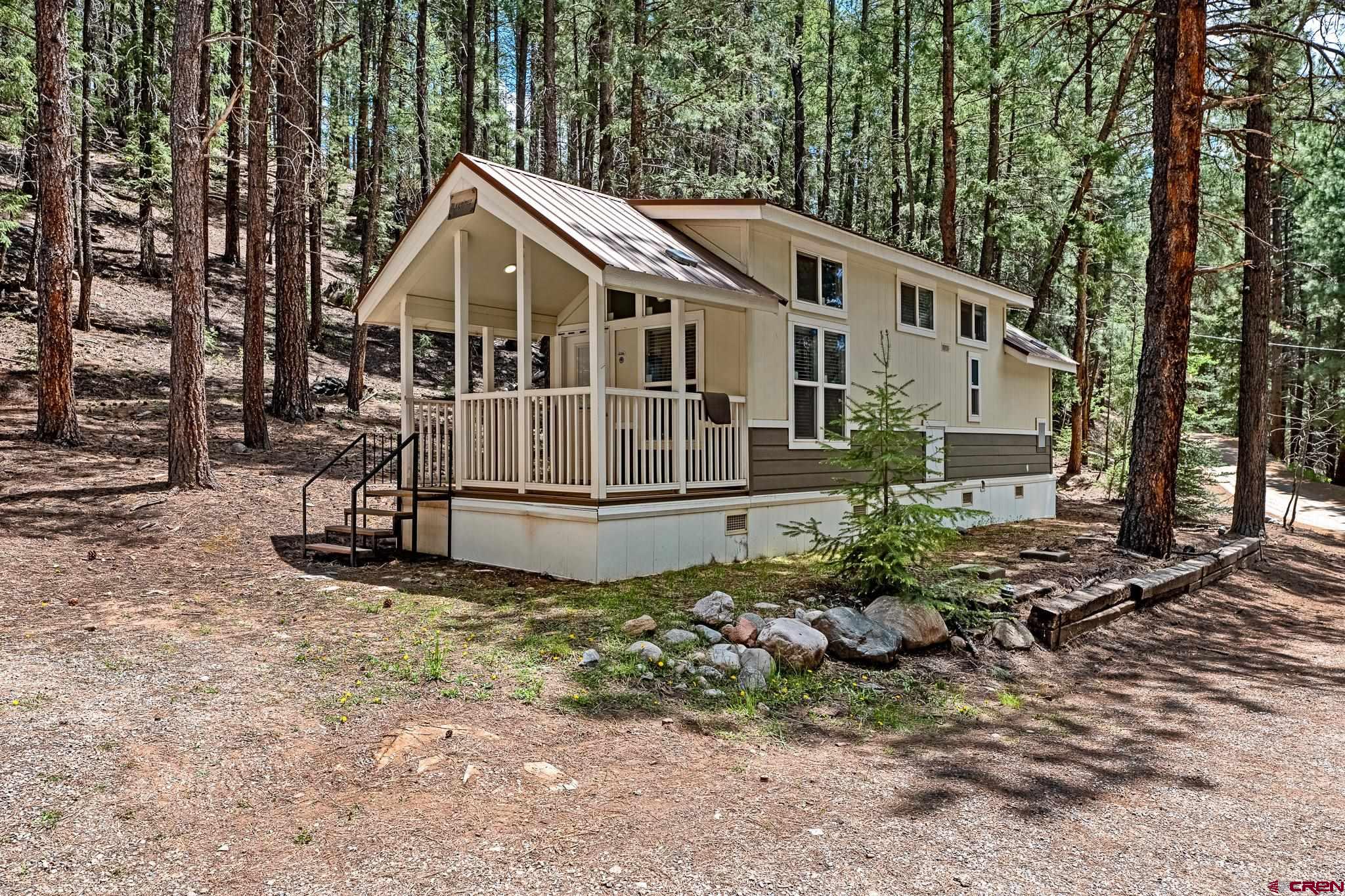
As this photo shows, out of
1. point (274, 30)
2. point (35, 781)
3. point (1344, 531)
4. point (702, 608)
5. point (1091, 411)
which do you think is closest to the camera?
point (35, 781)

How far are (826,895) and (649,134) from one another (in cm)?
1854

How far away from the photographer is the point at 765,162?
29.5 meters

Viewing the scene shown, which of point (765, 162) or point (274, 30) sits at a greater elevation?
point (765, 162)

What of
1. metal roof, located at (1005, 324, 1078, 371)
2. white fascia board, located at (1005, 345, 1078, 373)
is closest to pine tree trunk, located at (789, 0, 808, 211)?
metal roof, located at (1005, 324, 1078, 371)

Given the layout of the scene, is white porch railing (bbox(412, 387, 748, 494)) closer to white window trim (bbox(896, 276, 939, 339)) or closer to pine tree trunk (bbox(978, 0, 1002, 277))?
white window trim (bbox(896, 276, 939, 339))

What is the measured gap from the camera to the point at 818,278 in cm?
1102

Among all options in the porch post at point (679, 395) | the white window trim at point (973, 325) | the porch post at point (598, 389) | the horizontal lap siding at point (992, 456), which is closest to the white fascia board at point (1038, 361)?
the white window trim at point (973, 325)

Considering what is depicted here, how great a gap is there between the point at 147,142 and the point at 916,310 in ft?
72.8

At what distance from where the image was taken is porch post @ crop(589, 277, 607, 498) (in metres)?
8.05

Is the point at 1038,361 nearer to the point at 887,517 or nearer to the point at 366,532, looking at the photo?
the point at 887,517

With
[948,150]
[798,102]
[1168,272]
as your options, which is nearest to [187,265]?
[1168,272]

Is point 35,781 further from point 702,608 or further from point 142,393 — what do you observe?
point 142,393

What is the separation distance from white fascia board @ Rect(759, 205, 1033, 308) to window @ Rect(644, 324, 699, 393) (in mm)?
1806

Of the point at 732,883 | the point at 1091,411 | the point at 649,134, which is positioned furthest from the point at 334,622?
the point at 1091,411
